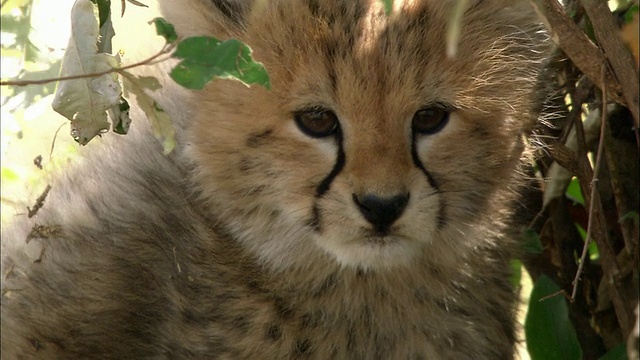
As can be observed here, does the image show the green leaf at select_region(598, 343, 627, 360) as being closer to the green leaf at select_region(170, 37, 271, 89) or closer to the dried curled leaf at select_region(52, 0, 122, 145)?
the green leaf at select_region(170, 37, 271, 89)

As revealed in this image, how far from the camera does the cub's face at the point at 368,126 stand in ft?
6.71

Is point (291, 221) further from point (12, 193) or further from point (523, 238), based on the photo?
point (12, 193)

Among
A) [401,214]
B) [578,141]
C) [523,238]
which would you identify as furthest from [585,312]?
[401,214]

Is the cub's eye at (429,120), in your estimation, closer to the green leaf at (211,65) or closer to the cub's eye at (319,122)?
the cub's eye at (319,122)

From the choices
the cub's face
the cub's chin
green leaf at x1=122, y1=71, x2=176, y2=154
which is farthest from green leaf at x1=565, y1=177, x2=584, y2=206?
green leaf at x1=122, y1=71, x2=176, y2=154

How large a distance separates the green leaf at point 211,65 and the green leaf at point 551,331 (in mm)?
888

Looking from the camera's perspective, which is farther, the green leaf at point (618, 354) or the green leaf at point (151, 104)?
the green leaf at point (618, 354)

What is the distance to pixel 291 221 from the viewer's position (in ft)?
7.37

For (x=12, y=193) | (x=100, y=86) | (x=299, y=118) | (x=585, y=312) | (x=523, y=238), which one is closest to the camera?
(x=100, y=86)

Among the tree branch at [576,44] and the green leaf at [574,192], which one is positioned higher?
the tree branch at [576,44]

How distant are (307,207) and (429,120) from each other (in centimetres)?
32

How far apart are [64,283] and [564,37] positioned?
1.44m

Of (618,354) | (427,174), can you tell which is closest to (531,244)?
(618,354)

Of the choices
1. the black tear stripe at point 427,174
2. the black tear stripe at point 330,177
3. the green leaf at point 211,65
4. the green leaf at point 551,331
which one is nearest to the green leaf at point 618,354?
the green leaf at point 551,331
